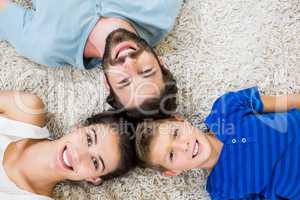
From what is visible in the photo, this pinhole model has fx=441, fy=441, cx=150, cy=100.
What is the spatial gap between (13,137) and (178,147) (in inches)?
18.9

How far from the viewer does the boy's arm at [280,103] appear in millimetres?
1259

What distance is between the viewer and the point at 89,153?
1.14m

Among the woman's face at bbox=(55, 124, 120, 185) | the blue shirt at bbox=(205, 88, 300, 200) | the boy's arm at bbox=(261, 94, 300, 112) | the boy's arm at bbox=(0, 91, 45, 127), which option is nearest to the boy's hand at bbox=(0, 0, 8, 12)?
the boy's arm at bbox=(0, 91, 45, 127)

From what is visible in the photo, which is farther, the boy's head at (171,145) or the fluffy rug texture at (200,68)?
the fluffy rug texture at (200,68)

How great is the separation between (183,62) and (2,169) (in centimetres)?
61

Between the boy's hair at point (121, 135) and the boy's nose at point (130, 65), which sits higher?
the boy's nose at point (130, 65)

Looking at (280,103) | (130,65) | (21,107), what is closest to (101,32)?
(130,65)

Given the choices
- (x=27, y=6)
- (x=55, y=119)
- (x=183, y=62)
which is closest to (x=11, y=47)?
(x=27, y=6)

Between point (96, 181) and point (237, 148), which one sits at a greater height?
point (237, 148)

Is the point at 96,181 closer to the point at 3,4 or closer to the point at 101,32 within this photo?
the point at 101,32

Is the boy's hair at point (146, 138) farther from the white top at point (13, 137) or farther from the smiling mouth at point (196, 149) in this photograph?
the white top at point (13, 137)

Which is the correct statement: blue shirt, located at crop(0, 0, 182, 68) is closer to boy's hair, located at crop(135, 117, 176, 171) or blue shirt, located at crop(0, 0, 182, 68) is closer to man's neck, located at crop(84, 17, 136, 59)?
man's neck, located at crop(84, 17, 136, 59)

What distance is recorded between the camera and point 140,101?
3.84 ft

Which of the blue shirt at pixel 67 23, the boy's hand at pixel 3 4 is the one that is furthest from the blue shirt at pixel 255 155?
the boy's hand at pixel 3 4
